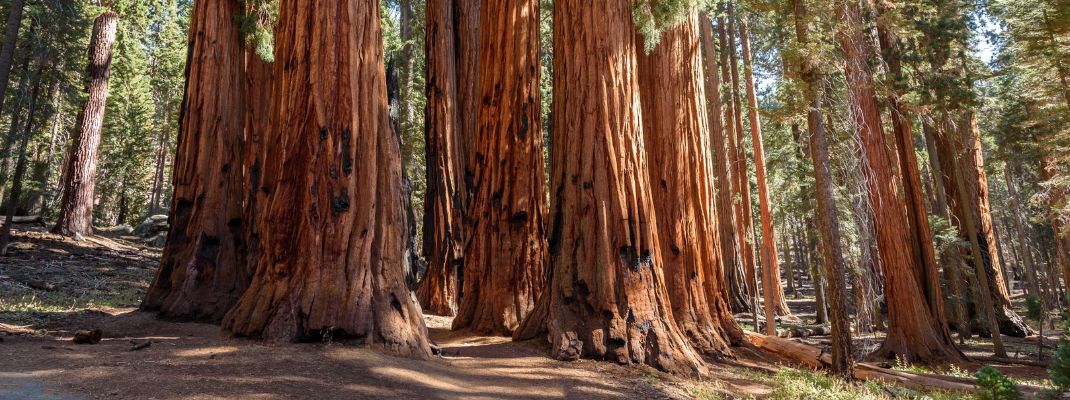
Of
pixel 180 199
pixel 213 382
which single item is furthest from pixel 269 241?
pixel 180 199

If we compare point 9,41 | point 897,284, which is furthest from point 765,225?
point 9,41

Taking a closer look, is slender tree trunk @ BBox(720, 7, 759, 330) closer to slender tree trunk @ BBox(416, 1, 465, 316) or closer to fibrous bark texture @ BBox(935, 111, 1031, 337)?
fibrous bark texture @ BBox(935, 111, 1031, 337)

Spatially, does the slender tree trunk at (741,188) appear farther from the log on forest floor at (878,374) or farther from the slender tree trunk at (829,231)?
the slender tree trunk at (829,231)

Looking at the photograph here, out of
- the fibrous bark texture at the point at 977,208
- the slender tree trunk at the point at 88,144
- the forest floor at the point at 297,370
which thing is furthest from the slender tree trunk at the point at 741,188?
the slender tree trunk at the point at 88,144

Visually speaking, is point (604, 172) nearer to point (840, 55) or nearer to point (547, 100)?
point (840, 55)

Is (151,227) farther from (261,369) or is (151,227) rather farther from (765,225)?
(261,369)

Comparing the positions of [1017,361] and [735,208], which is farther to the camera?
[735,208]

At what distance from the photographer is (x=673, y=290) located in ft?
24.9

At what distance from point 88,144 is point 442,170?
10.7 metres

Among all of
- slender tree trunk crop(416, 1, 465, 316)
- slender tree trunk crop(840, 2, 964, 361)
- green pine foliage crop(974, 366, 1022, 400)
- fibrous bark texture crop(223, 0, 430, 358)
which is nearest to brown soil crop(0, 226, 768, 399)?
fibrous bark texture crop(223, 0, 430, 358)

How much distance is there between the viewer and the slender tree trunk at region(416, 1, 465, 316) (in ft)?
33.2

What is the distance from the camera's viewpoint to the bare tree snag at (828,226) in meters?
6.42

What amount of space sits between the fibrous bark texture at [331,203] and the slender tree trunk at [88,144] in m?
12.2

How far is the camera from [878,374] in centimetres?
705
